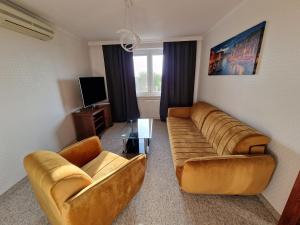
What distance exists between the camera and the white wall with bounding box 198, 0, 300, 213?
3.82 feet

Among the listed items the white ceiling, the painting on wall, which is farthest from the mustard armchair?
the white ceiling

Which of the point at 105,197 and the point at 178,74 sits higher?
the point at 178,74

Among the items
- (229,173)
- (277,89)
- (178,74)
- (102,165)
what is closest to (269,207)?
(229,173)

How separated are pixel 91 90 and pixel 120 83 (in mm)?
895

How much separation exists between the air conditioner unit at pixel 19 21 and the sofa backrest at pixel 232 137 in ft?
9.25

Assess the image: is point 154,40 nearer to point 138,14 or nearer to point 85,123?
point 138,14

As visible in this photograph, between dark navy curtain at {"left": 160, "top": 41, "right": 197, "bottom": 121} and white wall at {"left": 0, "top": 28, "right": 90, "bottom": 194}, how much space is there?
2194mm

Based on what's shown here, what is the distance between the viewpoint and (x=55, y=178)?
849 millimetres

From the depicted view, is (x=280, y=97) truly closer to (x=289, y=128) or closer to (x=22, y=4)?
(x=289, y=128)

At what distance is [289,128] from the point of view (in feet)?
3.93

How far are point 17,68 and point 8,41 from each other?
1.04ft

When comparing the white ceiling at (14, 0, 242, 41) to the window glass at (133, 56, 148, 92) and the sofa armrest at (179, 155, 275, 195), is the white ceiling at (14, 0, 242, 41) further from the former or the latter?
the sofa armrest at (179, 155, 275, 195)

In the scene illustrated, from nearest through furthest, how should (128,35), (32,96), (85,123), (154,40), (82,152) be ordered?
(82,152), (128,35), (32,96), (85,123), (154,40)

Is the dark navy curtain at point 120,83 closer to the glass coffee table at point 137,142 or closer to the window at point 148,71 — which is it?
the window at point 148,71
